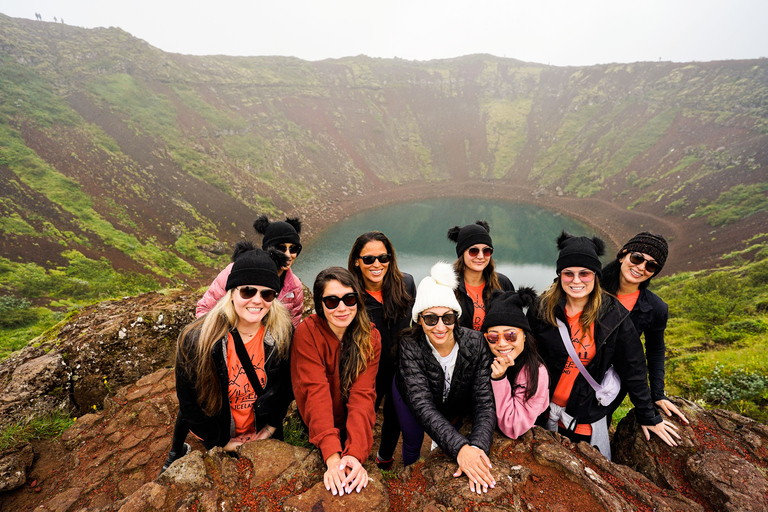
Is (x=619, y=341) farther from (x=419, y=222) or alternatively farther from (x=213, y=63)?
(x=213, y=63)

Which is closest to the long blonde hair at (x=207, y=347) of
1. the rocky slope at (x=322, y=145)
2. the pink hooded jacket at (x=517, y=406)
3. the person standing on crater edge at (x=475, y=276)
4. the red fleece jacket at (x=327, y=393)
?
the red fleece jacket at (x=327, y=393)

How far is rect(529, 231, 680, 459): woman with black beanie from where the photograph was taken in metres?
2.95

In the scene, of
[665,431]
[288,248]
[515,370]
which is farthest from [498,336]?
[288,248]

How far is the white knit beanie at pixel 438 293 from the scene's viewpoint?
282 centimetres

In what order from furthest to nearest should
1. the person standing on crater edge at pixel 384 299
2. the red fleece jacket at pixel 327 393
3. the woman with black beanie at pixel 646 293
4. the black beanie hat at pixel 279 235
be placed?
1. the black beanie hat at pixel 279 235
2. the person standing on crater edge at pixel 384 299
3. the woman with black beanie at pixel 646 293
4. the red fleece jacket at pixel 327 393

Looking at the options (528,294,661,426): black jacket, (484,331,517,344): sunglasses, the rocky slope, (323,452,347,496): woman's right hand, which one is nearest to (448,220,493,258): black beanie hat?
(528,294,661,426): black jacket

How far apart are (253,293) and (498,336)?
2208mm

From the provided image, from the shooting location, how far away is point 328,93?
57688mm

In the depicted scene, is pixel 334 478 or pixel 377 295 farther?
pixel 377 295

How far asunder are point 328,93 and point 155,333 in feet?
200

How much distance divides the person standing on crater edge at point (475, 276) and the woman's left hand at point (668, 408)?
1860 mm

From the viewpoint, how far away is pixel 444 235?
104 feet

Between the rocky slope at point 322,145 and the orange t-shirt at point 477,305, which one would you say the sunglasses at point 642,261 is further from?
the rocky slope at point 322,145

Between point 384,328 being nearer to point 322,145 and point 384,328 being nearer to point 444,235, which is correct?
point 444,235
